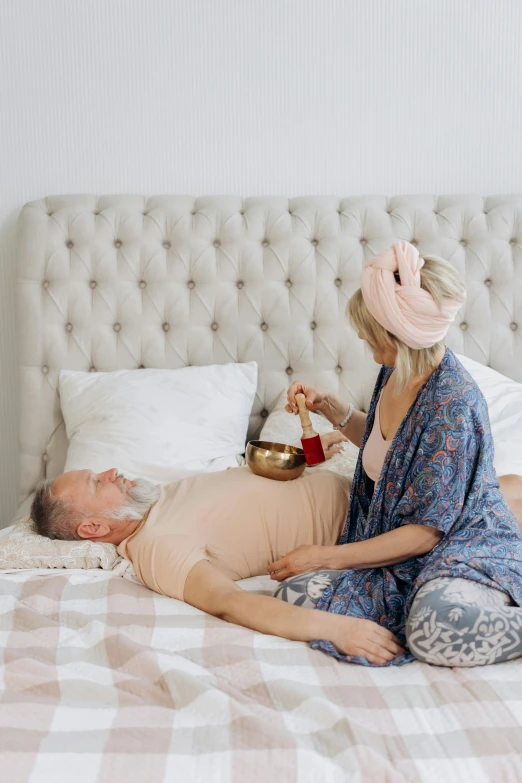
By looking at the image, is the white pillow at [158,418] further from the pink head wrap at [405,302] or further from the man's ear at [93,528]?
Result: the pink head wrap at [405,302]

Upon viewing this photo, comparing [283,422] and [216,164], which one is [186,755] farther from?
[216,164]

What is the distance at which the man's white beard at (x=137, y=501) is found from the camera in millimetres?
1936

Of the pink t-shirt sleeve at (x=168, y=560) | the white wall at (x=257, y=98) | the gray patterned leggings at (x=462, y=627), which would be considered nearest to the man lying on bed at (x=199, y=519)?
the pink t-shirt sleeve at (x=168, y=560)

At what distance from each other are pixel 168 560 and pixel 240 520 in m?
0.25

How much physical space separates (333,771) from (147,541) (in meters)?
0.80

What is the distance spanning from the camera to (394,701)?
1.27 m

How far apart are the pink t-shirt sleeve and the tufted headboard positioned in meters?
0.99

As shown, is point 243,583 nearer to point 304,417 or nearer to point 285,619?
point 285,619

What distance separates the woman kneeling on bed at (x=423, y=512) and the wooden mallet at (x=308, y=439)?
11.9 inches

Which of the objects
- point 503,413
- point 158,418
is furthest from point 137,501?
point 503,413

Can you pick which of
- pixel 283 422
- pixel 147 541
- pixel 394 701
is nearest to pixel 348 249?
pixel 283 422

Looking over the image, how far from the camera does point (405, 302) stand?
1575 millimetres

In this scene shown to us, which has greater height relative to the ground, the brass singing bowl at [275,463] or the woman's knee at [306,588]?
the brass singing bowl at [275,463]

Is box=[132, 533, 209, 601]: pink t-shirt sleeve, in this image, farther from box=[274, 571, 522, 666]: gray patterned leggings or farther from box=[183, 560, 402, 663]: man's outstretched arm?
box=[274, 571, 522, 666]: gray patterned leggings
